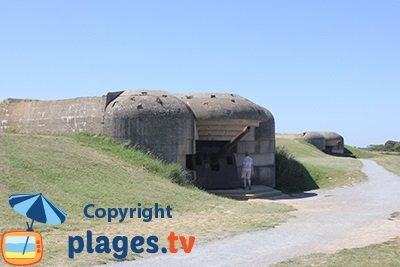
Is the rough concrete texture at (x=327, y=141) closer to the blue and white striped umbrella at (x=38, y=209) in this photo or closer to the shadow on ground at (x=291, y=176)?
the shadow on ground at (x=291, y=176)

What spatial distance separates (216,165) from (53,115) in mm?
5676

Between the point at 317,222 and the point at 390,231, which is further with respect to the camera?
the point at 317,222

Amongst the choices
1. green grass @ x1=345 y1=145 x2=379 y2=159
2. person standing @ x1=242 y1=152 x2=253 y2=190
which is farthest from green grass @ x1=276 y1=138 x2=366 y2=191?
green grass @ x1=345 y1=145 x2=379 y2=159

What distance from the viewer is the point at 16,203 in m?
9.22

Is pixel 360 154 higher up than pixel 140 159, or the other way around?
pixel 140 159

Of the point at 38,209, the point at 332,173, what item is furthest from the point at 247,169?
the point at 38,209

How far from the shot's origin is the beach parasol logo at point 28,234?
6.44 metres

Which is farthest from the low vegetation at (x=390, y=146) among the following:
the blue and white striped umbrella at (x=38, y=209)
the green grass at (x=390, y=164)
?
the blue and white striped umbrella at (x=38, y=209)

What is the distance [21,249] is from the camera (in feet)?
21.5

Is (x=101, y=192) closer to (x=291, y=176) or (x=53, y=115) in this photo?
(x=53, y=115)

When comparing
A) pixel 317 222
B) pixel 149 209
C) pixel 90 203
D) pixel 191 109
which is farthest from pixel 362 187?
pixel 90 203

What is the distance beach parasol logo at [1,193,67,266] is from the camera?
253 inches

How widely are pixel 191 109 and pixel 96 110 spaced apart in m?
2.89

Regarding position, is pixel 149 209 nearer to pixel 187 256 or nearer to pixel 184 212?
pixel 184 212
